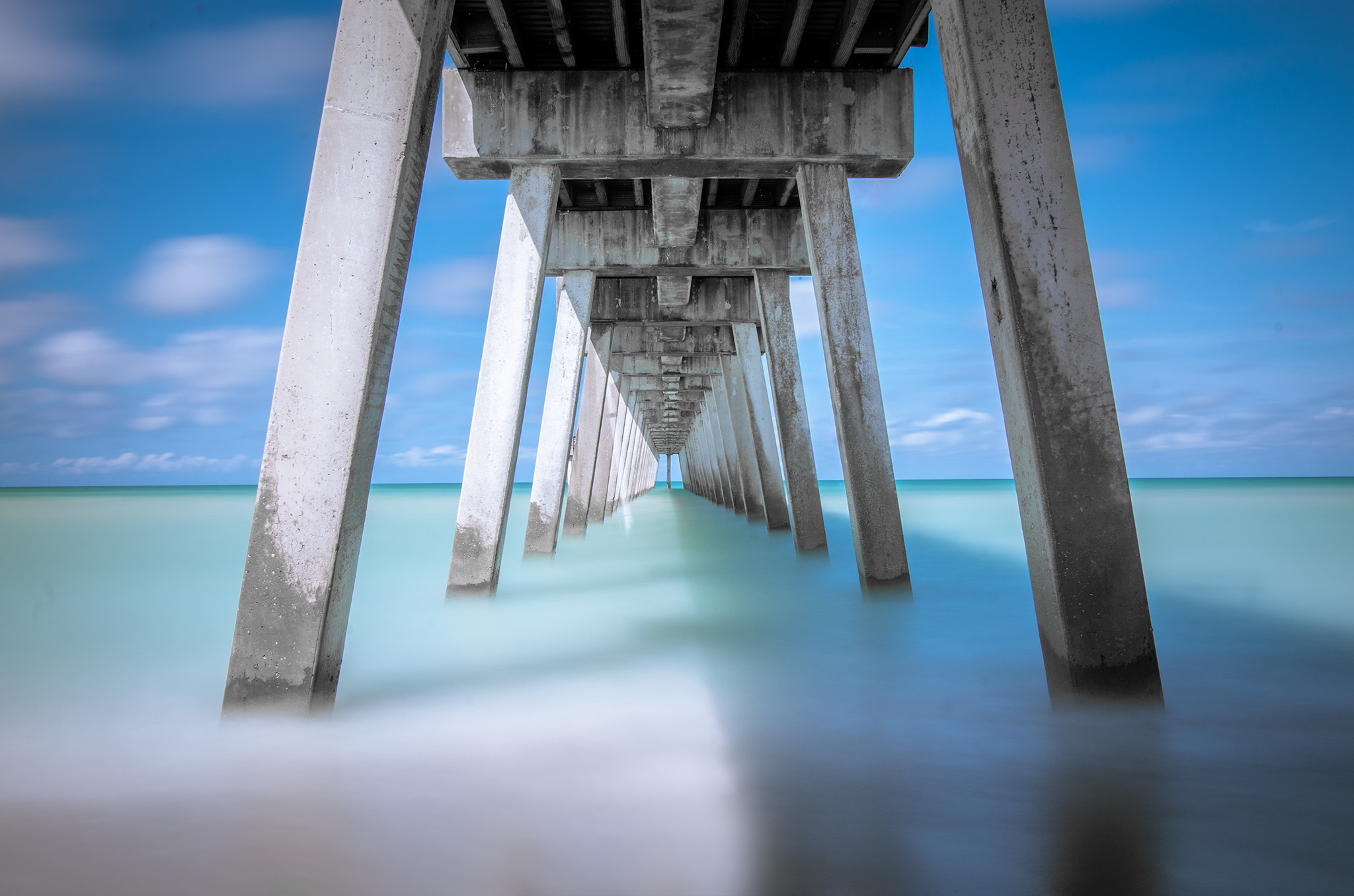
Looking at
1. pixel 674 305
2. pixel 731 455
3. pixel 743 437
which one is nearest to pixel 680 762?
pixel 674 305

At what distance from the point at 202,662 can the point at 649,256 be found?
844 cm

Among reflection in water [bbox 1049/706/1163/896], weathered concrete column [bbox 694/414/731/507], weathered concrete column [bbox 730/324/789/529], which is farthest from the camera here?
weathered concrete column [bbox 694/414/731/507]

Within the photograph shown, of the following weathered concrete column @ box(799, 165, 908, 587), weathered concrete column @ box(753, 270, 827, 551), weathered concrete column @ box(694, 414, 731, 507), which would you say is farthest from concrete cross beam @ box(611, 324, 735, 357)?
weathered concrete column @ box(799, 165, 908, 587)

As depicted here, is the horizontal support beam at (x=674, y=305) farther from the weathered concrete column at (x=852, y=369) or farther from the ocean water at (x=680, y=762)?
the ocean water at (x=680, y=762)

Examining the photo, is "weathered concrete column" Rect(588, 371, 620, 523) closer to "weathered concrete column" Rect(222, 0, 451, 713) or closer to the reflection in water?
"weathered concrete column" Rect(222, 0, 451, 713)

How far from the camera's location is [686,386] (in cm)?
3038

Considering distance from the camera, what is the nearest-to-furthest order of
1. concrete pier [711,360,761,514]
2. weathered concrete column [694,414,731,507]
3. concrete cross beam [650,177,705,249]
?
concrete cross beam [650,177,705,249] < concrete pier [711,360,761,514] < weathered concrete column [694,414,731,507]

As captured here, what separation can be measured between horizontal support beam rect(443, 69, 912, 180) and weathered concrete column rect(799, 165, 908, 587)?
1.40 feet

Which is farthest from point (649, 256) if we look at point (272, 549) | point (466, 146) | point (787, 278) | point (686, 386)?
point (686, 386)

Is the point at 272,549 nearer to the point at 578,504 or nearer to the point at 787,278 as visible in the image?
the point at 787,278

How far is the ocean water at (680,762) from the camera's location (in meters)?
2.43

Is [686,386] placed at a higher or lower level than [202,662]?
higher

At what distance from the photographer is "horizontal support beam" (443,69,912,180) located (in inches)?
315

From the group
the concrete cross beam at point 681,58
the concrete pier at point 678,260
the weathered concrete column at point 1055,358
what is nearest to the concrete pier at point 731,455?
the concrete pier at point 678,260
